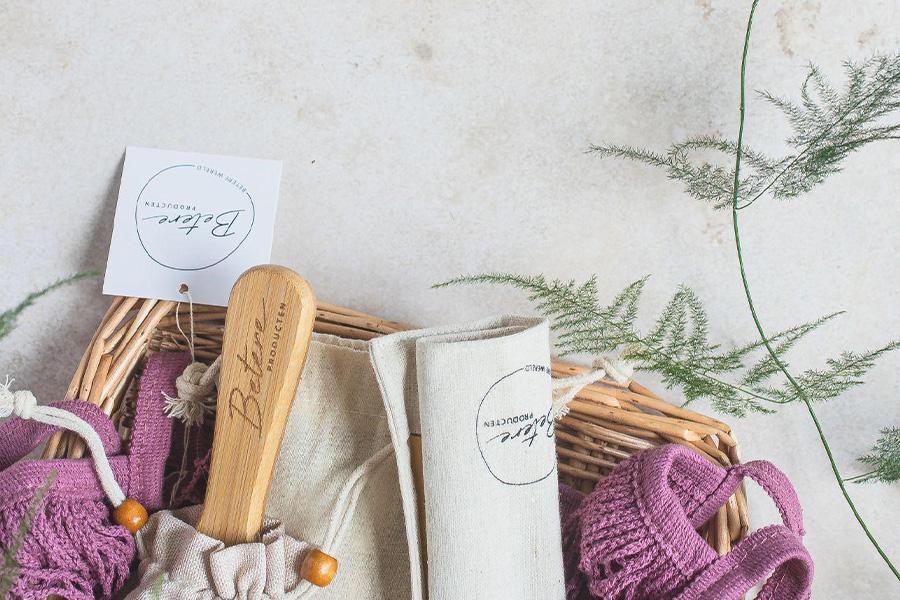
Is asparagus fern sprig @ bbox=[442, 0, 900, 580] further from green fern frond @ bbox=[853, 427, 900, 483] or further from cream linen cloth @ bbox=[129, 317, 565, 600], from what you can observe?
cream linen cloth @ bbox=[129, 317, 565, 600]

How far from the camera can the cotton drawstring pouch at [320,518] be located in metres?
0.64

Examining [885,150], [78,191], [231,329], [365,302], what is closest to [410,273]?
[365,302]

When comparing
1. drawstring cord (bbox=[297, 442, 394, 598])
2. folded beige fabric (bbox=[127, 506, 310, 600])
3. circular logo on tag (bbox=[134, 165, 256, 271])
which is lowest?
folded beige fabric (bbox=[127, 506, 310, 600])

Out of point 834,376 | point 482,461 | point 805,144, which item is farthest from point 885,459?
point 482,461

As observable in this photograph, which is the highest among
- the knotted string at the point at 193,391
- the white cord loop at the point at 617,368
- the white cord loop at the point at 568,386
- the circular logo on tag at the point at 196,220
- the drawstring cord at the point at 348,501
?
the circular logo on tag at the point at 196,220

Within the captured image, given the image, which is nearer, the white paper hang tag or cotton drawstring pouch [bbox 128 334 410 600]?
cotton drawstring pouch [bbox 128 334 410 600]

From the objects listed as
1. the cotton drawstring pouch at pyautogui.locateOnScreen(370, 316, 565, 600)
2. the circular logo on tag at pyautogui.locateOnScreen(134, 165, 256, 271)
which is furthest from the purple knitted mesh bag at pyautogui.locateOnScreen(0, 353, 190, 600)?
the cotton drawstring pouch at pyautogui.locateOnScreen(370, 316, 565, 600)

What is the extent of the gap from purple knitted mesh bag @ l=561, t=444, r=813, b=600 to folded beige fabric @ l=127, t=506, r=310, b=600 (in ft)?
0.82

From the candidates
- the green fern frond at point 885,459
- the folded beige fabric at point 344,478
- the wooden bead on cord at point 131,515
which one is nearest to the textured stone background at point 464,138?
the green fern frond at point 885,459

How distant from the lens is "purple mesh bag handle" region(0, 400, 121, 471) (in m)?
0.68

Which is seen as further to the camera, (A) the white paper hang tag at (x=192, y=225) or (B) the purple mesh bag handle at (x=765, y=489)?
(A) the white paper hang tag at (x=192, y=225)

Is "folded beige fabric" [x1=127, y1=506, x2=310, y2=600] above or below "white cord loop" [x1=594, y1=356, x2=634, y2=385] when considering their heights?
below

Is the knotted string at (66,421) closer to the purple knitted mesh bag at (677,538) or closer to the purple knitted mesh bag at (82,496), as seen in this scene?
the purple knitted mesh bag at (82,496)

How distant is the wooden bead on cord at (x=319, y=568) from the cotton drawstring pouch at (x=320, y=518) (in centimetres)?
1
